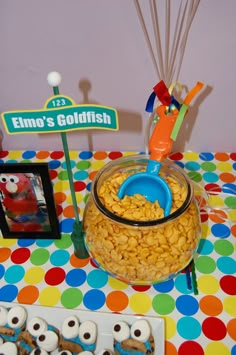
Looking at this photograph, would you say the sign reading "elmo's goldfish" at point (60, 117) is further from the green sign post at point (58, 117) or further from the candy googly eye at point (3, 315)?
the candy googly eye at point (3, 315)

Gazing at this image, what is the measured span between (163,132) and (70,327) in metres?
0.31

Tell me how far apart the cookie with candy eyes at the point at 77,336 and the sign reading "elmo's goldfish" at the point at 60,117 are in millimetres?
282

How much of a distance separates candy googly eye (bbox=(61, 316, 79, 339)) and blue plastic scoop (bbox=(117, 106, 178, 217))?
193 millimetres

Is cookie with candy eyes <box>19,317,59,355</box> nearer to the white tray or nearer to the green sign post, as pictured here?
the white tray

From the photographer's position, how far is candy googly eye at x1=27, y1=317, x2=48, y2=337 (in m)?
0.57

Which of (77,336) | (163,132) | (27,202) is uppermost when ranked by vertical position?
(163,132)

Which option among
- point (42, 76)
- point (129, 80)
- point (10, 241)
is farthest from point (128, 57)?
point (10, 241)

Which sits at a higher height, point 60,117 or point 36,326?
point 60,117

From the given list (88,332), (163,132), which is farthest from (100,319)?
(163,132)

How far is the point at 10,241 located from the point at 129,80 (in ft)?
1.22

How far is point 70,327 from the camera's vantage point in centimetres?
57

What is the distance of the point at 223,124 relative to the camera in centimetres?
80

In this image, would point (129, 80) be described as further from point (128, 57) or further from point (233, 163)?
point (233, 163)

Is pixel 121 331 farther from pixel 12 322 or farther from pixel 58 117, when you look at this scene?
pixel 58 117
